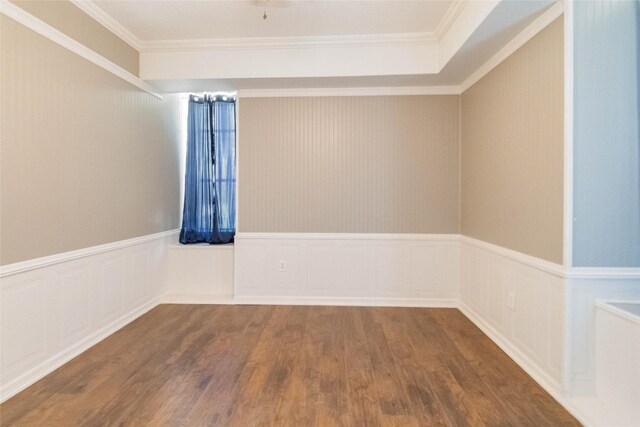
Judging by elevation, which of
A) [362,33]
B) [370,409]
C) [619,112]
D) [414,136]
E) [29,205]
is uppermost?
[362,33]

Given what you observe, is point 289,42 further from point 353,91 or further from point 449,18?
point 449,18

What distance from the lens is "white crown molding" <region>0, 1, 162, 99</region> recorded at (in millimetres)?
2098

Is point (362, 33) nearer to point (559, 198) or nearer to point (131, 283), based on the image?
point (559, 198)

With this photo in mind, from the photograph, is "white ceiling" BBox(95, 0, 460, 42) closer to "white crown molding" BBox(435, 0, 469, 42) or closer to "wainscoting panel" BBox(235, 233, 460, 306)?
"white crown molding" BBox(435, 0, 469, 42)

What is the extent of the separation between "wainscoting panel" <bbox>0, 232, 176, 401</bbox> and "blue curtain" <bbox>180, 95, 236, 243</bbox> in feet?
2.49

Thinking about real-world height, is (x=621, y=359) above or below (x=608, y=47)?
below

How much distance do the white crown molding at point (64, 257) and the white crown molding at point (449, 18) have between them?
3642 millimetres

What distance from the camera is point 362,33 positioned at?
A: 127 inches

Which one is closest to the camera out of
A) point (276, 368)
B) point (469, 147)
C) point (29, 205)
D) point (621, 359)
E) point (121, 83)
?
point (621, 359)

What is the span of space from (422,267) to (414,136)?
60.0 inches

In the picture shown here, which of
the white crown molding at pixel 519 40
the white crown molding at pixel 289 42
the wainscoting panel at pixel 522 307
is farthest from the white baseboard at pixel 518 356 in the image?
the white crown molding at pixel 289 42

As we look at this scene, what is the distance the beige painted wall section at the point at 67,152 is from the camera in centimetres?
210

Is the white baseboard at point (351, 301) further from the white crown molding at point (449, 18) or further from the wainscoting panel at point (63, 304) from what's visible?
the white crown molding at point (449, 18)

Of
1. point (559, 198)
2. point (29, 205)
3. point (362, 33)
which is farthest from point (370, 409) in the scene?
point (362, 33)
